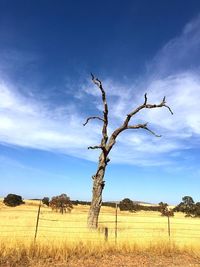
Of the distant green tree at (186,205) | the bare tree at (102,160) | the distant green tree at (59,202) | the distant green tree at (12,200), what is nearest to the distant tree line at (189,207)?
the distant green tree at (186,205)

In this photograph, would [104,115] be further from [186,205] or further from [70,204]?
[186,205]

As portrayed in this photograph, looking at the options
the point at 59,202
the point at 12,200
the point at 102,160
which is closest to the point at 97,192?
the point at 102,160

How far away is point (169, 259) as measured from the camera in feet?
47.5

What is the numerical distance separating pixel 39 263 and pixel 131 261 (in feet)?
11.2

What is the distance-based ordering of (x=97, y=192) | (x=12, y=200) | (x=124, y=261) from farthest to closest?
(x=12, y=200) < (x=97, y=192) < (x=124, y=261)

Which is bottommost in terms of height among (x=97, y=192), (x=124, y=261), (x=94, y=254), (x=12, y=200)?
(x=124, y=261)

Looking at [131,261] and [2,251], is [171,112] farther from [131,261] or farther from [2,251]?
[2,251]

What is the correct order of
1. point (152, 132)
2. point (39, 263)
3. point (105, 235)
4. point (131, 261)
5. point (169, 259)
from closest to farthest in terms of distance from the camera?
point (39, 263) < point (131, 261) < point (169, 259) < point (105, 235) < point (152, 132)

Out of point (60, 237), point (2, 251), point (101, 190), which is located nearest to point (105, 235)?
point (60, 237)

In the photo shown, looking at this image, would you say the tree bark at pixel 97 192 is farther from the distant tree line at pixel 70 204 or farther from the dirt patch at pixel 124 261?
the distant tree line at pixel 70 204

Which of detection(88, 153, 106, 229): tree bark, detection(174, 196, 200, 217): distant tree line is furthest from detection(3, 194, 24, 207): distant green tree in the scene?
detection(88, 153, 106, 229): tree bark

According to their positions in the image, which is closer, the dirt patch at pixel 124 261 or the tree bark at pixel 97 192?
the dirt patch at pixel 124 261

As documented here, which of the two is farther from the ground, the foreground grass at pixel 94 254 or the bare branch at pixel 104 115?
the bare branch at pixel 104 115

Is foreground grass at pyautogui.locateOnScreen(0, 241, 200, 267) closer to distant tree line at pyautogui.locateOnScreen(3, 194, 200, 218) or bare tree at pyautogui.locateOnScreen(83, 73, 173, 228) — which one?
bare tree at pyautogui.locateOnScreen(83, 73, 173, 228)
